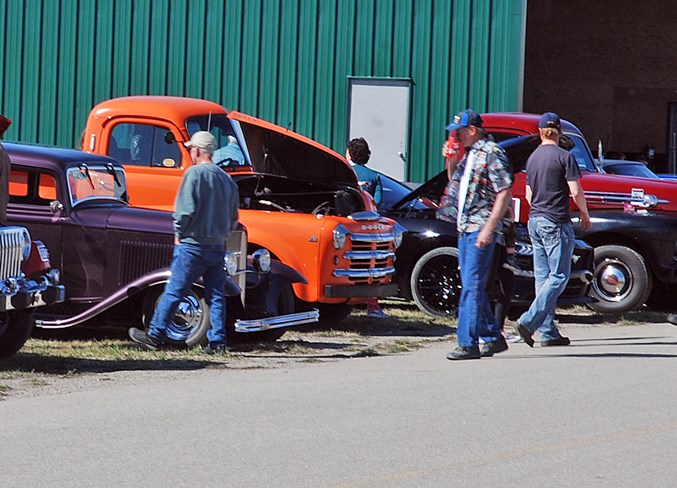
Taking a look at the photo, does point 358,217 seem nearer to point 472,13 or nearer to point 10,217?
point 10,217

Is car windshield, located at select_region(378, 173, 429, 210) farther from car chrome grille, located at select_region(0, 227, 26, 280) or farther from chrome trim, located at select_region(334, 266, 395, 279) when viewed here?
car chrome grille, located at select_region(0, 227, 26, 280)

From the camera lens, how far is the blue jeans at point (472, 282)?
930cm

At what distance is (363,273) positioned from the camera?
1170 cm

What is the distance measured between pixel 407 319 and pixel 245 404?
566cm

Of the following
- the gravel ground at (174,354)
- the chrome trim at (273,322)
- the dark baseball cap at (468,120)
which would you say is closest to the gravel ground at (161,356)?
the gravel ground at (174,354)

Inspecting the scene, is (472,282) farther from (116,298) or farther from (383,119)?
(383,119)

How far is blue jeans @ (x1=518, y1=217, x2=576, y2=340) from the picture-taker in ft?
33.4

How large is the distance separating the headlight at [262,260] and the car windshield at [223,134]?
6.41 ft

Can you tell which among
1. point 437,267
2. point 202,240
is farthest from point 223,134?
point 202,240

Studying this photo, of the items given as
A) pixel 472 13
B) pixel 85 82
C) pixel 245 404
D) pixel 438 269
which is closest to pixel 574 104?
pixel 472 13

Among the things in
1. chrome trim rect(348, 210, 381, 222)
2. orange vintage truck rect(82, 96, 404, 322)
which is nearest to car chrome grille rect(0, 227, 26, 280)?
orange vintage truck rect(82, 96, 404, 322)

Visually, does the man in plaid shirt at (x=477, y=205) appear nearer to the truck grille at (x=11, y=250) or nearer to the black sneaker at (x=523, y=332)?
the black sneaker at (x=523, y=332)

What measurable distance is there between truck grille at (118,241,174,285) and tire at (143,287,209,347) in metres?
0.28

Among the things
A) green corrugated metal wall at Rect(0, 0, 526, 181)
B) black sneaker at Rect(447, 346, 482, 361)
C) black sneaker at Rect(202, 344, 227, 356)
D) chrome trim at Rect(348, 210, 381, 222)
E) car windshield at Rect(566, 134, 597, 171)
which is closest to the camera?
black sneaker at Rect(447, 346, 482, 361)
